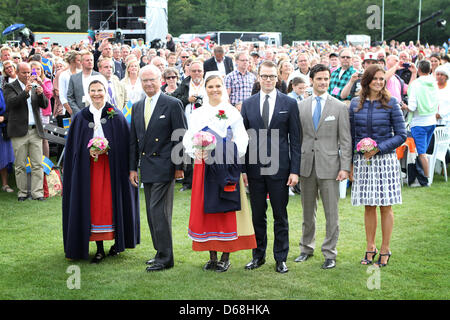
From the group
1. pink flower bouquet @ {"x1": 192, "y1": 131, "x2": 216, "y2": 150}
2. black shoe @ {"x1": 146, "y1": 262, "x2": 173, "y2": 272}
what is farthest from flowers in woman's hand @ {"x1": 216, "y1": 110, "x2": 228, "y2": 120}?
black shoe @ {"x1": 146, "y1": 262, "x2": 173, "y2": 272}

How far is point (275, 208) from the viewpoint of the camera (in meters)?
6.09

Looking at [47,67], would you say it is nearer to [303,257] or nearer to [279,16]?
[303,257]

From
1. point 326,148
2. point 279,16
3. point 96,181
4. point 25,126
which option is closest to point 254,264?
point 326,148

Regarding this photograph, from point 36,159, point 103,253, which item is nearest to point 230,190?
point 103,253

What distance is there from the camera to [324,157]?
20.2 feet

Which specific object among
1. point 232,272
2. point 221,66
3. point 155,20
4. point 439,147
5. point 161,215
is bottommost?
point 232,272

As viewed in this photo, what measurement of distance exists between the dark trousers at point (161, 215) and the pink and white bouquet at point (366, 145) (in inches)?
81.4

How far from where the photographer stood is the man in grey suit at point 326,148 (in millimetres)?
6133

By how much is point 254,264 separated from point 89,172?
84.0 inches

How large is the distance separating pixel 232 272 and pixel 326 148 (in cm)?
170

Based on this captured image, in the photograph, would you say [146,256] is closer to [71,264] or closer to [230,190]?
[71,264]

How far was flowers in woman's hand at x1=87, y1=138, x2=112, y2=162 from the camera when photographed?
20.4ft

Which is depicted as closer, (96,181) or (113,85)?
(96,181)

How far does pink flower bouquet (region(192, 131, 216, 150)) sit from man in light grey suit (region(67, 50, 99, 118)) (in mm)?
A: 4510
